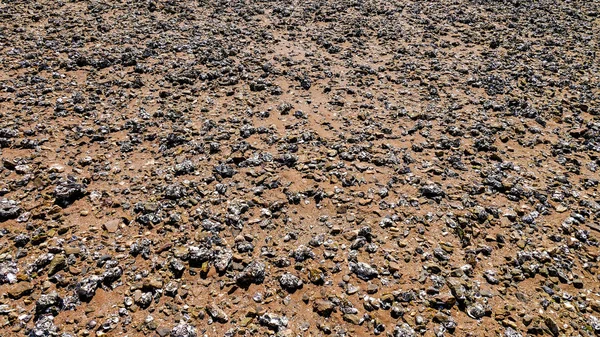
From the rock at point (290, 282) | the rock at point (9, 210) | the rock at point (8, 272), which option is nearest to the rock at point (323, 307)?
the rock at point (290, 282)

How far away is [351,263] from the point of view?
7402mm

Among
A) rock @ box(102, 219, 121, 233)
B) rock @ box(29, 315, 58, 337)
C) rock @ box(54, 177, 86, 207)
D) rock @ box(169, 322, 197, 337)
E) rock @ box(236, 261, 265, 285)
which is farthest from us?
rock @ box(54, 177, 86, 207)

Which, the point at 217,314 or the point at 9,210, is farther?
the point at 9,210

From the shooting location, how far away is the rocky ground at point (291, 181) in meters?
6.70

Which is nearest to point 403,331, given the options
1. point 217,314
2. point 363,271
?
point 363,271

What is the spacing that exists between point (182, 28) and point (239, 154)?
899 cm

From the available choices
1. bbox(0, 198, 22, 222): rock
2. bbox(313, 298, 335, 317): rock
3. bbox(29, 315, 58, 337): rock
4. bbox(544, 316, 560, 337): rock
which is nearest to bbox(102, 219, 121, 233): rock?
bbox(0, 198, 22, 222): rock

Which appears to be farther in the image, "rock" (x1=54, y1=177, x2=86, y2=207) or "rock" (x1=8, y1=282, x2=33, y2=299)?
"rock" (x1=54, y1=177, x2=86, y2=207)

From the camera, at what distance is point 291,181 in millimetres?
9242

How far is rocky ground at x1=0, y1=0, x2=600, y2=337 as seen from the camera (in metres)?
6.70

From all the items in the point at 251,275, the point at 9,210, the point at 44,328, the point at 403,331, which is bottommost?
the point at 9,210

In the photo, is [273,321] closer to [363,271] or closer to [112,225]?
A: [363,271]

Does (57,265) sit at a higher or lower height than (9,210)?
higher

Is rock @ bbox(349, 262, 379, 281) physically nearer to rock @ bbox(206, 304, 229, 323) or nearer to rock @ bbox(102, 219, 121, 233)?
rock @ bbox(206, 304, 229, 323)
